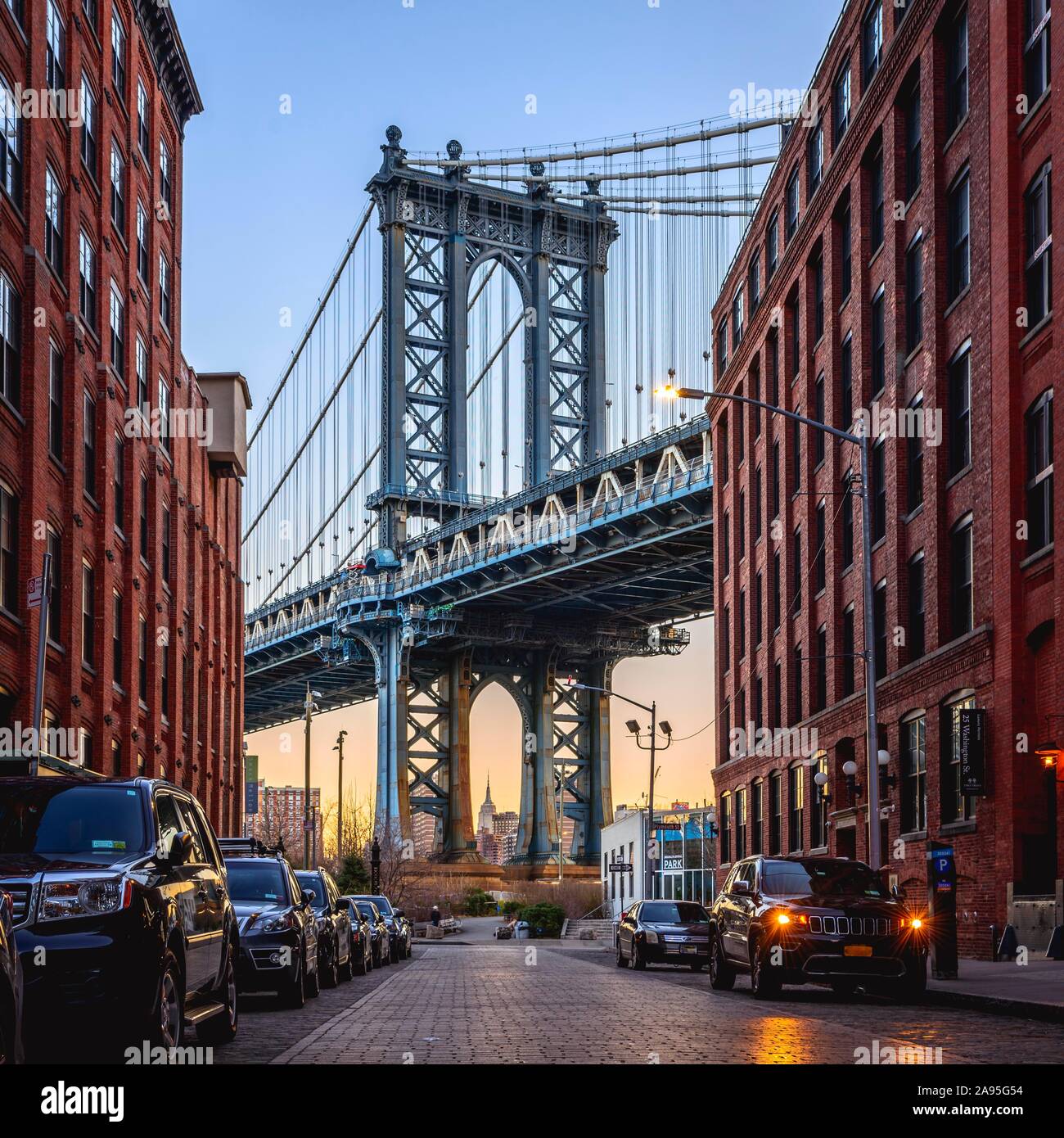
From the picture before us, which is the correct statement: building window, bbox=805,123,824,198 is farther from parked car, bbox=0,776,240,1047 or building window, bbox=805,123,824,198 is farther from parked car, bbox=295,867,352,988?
parked car, bbox=0,776,240,1047

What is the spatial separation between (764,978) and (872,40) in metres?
26.2

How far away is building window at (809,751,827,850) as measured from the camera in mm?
41781

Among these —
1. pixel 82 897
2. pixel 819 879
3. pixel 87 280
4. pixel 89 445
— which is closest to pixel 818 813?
pixel 89 445

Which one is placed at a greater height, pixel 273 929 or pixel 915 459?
pixel 915 459

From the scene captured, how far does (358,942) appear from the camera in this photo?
28.3 meters

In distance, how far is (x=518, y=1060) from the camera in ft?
38.5

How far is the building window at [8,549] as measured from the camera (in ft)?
92.9

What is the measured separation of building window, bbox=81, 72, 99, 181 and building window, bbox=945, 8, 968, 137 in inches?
679

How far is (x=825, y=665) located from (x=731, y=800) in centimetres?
1405

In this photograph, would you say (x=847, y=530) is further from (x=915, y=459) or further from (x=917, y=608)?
(x=917, y=608)

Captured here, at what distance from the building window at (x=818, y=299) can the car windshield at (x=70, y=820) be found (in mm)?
34921

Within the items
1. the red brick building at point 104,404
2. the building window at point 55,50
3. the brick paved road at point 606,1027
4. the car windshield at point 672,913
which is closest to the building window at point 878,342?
the car windshield at point 672,913

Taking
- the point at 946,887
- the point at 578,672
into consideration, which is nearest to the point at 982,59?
the point at 946,887
